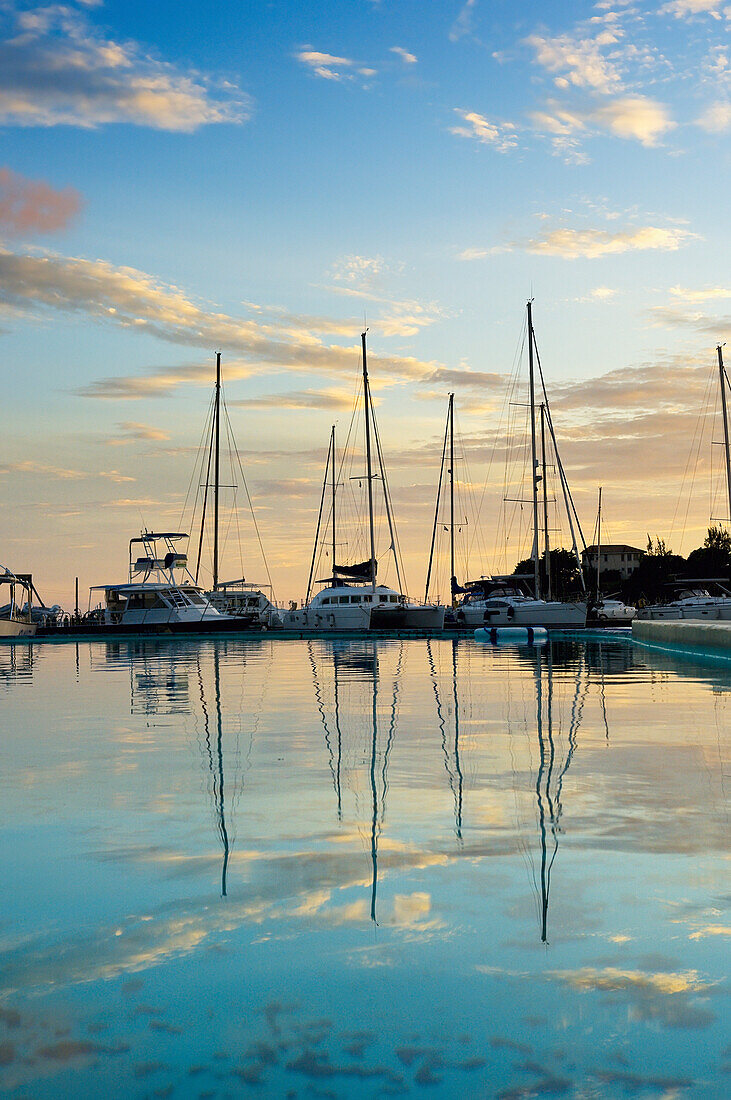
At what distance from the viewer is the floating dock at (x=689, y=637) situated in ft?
88.1

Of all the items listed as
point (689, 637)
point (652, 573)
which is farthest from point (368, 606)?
point (652, 573)

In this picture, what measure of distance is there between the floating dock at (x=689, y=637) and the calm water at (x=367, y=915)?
1634cm

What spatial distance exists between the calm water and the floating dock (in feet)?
53.6

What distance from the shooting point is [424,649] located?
119 ft

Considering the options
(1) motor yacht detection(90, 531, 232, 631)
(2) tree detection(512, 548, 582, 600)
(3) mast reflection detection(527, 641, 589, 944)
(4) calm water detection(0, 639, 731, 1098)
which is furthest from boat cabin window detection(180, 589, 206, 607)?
(2) tree detection(512, 548, 582, 600)

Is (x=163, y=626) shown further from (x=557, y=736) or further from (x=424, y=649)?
(x=557, y=736)

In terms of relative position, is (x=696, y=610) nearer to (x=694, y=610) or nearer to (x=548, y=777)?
(x=694, y=610)

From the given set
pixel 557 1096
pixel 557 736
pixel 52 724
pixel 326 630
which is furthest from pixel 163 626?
pixel 557 1096

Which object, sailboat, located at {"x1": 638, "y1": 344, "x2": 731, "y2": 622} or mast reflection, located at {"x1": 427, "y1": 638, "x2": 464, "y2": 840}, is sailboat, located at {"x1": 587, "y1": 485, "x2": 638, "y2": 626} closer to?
sailboat, located at {"x1": 638, "y1": 344, "x2": 731, "y2": 622}

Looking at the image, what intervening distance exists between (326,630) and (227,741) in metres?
41.1

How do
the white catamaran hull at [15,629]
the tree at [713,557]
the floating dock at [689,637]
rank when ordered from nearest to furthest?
1. the floating dock at [689,637]
2. the white catamaran hull at [15,629]
3. the tree at [713,557]

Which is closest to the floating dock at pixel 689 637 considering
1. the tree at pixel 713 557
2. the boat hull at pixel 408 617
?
the boat hull at pixel 408 617

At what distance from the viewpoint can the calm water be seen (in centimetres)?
369

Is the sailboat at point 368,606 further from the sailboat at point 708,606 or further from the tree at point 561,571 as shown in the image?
the tree at point 561,571
